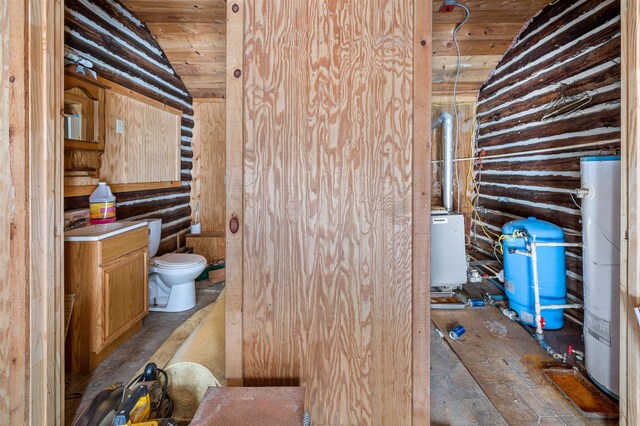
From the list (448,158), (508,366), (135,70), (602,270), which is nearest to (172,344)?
(508,366)

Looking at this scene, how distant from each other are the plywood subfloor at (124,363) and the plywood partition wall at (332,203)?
117cm

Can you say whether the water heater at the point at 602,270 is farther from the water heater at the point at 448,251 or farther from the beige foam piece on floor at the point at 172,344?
the beige foam piece on floor at the point at 172,344

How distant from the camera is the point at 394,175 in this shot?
1.60 m

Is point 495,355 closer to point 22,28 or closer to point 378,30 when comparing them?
point 378,30

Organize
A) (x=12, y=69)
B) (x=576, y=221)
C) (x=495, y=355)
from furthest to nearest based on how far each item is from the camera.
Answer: (x=576, y=221) < (x=495, y=355) < (x=12, y=69)

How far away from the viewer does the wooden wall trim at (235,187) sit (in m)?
1.58

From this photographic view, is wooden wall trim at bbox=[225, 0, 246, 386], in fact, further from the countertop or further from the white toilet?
the white toilet

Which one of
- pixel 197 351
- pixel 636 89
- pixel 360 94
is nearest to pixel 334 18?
pixel 360 94

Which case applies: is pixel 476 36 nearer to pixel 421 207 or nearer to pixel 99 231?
pixel 421 207

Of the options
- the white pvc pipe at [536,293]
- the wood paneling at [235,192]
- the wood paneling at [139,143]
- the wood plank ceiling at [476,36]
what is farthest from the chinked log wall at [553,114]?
the wood paneling at [139,143]

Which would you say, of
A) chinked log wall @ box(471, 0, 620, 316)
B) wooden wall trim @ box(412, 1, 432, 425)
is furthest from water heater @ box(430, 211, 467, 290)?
wooden wall trim @ box(412, 1, 432, 425)

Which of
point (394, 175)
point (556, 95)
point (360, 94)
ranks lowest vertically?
point (394, 175)

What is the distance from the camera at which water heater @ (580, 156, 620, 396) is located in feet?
6.79

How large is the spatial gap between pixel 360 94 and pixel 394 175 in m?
0.40
